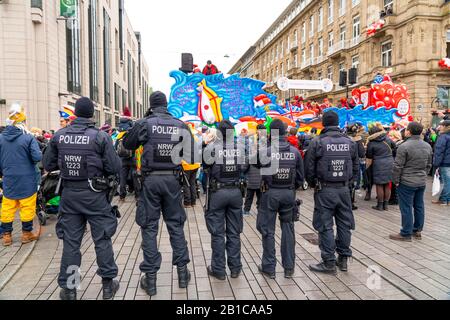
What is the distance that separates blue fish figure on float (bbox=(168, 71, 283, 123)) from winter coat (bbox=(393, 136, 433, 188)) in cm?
546

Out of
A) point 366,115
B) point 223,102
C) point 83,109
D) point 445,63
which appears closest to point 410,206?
point 83,109

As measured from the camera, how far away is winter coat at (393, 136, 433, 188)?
200 inches

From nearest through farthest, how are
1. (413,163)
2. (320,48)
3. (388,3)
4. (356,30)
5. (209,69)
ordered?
(413,163), (209,69), (388,3), (356,30), (320,48)

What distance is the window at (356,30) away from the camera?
3065 centimetres

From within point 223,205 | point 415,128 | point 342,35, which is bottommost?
point 223,205

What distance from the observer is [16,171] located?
16.5 ft

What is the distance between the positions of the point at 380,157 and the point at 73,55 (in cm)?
1763

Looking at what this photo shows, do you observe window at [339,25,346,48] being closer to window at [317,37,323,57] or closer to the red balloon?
window at [317,37,323,57]

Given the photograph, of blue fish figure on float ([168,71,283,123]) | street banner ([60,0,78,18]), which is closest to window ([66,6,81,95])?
street banner ([60,0,78,18])

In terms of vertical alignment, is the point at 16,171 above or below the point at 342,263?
above

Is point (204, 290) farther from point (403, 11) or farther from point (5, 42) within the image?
point (403, 11)

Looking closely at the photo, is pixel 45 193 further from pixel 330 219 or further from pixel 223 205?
pixel 330 219

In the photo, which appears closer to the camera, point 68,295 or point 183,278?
point 68,295
